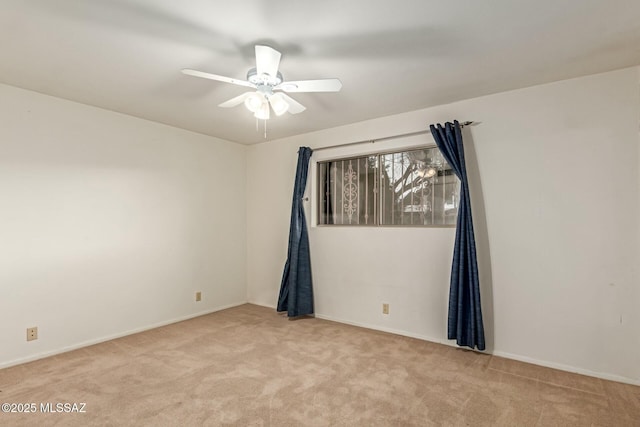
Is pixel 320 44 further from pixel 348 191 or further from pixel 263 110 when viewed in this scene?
pixel 348 191

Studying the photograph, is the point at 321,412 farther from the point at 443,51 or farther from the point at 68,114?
the point at 68,114

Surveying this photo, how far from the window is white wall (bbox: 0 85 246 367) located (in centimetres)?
160

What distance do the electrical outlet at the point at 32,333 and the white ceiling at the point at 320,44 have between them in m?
2.11

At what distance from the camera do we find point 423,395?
2266mm

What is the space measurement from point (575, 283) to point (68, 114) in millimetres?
4743

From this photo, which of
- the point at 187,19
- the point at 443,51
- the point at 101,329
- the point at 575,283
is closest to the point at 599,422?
the point at 575,283

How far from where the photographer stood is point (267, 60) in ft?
6.43

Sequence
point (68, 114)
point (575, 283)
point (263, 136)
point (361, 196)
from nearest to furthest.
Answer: point (575, 283)
point (68, 114)
point (361, 196)
point (263, 136)

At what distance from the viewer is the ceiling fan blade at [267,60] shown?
1.89 m

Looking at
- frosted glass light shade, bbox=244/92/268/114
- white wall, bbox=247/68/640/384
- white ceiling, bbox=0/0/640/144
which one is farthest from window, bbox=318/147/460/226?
frosted glass light shade, bbox=244/92/268/114

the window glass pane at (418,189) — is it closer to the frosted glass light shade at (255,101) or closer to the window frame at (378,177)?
the window frame at (378,177)

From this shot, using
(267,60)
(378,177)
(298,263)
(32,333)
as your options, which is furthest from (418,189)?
(32,333)

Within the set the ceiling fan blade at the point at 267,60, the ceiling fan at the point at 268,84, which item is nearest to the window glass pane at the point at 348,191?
the ceiling fan at the point at 268,84

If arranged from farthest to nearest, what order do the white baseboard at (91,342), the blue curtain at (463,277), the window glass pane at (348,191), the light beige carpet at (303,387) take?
the window glass pane at (348,191), the blue curtain at (463,277), the white baseboard at (91,342), the light beige carpet at (303,387)
